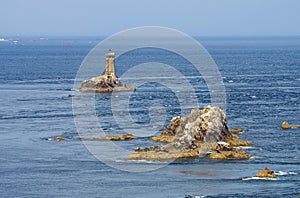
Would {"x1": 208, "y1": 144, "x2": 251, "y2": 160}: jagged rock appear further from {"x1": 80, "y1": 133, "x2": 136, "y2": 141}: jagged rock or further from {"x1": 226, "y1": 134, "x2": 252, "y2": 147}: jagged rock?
{"x1": 80, "y1": 133, "x2": 136, "y2": 141}: jagged rock

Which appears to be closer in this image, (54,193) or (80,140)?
(54,193)

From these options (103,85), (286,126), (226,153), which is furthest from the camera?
(103,85)

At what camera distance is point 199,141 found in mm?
87188

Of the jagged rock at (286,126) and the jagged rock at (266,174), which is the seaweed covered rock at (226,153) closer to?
the jagged rock at (266,174)

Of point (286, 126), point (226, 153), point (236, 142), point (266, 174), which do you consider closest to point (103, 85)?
point (286, 126)

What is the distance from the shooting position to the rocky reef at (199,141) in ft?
274

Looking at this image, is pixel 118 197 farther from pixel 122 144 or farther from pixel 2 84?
pixel 2 84

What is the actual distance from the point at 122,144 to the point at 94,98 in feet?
170

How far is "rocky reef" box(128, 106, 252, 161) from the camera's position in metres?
83.5

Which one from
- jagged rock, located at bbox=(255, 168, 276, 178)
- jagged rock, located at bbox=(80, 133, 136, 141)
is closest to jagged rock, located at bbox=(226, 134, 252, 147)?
jagged rock, located at bbox=(80, 133, 136, 141)

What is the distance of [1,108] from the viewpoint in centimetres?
13050

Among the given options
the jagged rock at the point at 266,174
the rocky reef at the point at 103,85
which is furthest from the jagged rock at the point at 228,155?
the rocky reef at the point at 103,85

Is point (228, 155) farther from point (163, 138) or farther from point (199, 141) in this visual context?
point (163, 138)

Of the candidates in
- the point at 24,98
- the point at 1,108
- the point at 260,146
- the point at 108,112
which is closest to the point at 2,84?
the point at 24,98
